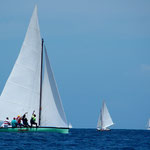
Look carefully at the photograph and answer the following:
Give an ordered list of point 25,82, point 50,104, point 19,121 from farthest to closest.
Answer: point 25,82 → point 50,104 → point 19,121

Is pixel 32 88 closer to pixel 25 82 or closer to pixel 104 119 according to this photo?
pixel 25 82

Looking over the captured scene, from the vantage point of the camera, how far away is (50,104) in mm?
45844

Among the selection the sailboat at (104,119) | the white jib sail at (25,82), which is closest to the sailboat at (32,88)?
the white jib sail at (25,82)

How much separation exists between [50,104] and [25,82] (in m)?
3.22

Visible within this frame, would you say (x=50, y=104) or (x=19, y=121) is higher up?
(x=50, y=104)

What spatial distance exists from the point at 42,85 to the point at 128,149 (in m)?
14.2

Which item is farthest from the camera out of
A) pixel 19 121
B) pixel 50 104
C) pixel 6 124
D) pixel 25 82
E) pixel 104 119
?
pixel 104 119

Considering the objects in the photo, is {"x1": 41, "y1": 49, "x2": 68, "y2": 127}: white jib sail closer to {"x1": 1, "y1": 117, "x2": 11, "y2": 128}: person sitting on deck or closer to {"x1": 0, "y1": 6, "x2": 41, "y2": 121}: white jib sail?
{"x1": 0, "y1": 6, "x2": 41, "y2": 121}: white jib sail

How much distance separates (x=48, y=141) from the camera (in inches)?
1495

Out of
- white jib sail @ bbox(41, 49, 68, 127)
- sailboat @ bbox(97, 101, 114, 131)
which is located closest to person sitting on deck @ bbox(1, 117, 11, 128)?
white jib sail @ bbox(41, 49, 68, 127)

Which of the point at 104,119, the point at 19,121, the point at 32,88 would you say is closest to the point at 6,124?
the point at 19,121

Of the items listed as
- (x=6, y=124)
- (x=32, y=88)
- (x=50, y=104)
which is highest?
(x=32, y=88)

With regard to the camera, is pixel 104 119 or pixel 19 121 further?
pixel 104 119

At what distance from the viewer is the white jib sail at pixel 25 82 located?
4619cm
